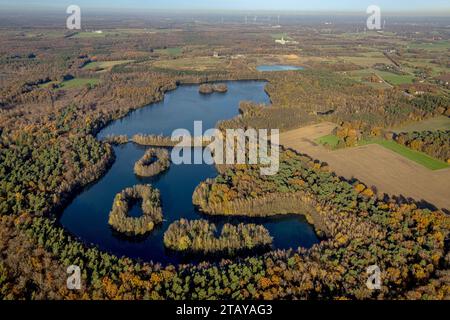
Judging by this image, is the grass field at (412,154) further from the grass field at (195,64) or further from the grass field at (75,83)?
the grass field at (75,83)

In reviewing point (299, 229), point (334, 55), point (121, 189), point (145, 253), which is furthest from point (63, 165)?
point (334, 55)

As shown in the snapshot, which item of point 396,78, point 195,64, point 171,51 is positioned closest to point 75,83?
point 195,64

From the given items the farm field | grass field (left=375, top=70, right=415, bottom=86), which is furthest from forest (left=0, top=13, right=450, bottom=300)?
the farm field

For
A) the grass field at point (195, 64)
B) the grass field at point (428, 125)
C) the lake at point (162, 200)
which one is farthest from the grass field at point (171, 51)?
the grass field at point (428, 125)

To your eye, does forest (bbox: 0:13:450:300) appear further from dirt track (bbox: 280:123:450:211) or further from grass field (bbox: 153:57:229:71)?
grass field (bbox: 153:57:229:71)
